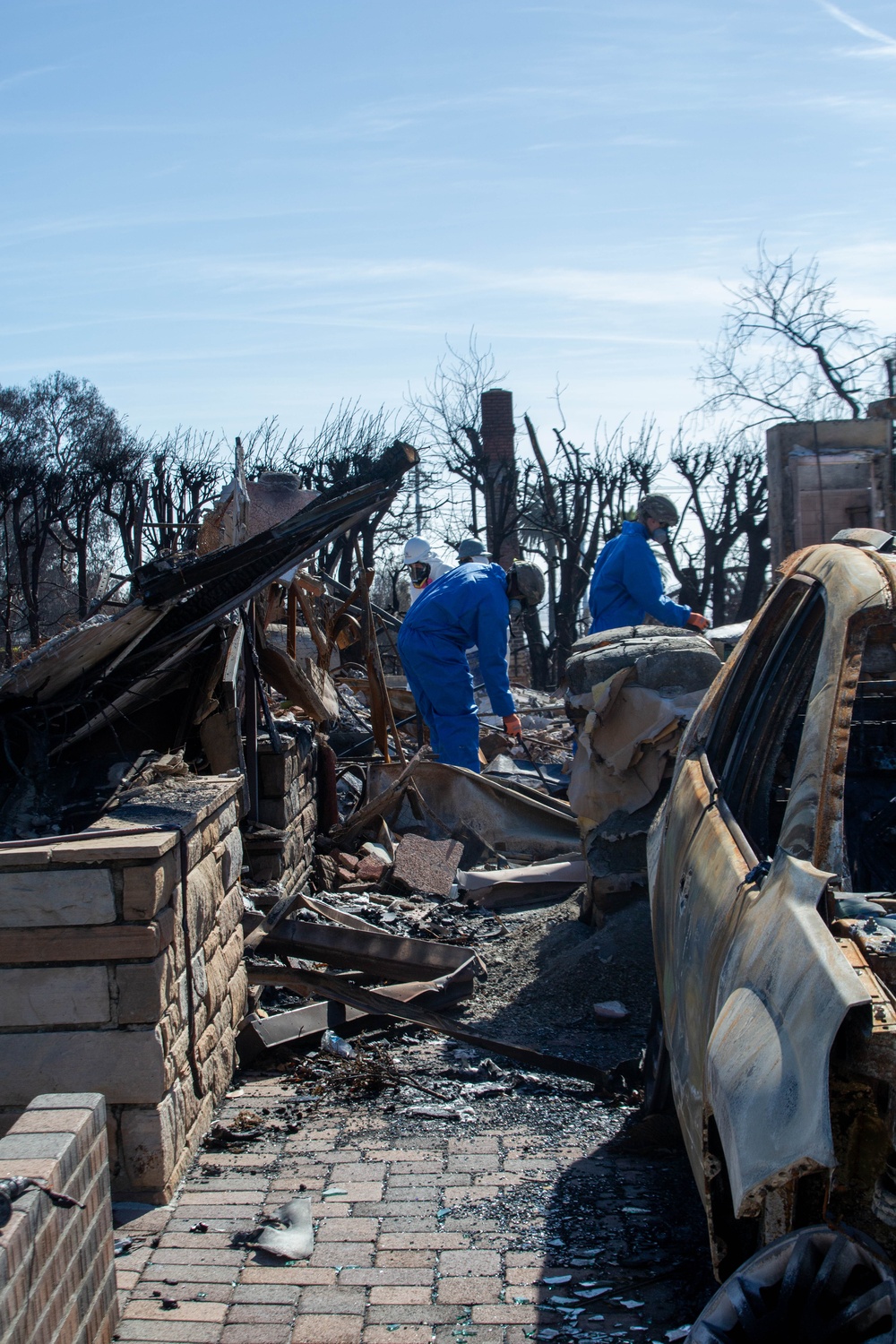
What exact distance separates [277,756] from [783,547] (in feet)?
14.2

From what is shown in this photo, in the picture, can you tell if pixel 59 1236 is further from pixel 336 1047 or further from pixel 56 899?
pixel 336 1047

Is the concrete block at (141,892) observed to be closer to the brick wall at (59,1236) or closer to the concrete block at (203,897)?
the concrete block at (203,897)

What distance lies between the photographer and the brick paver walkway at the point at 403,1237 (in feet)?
9.23

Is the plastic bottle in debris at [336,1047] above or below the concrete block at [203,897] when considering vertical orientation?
below

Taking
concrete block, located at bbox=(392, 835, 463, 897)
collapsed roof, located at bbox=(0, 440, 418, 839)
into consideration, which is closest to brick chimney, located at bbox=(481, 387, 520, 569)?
concrete block, located at bbox=(392, 835, 463, 897)

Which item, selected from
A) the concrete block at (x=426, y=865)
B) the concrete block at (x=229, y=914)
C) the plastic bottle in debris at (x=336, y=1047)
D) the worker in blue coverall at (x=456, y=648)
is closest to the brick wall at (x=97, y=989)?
the concrete block at (x=229, y=914)

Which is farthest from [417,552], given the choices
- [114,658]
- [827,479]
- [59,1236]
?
[59,1236]

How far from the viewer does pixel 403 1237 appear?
3.21 meters

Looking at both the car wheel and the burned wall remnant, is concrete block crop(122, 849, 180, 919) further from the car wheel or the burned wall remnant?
the burned wall remnant

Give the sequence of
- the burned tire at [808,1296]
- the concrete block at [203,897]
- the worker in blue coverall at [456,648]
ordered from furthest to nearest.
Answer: the worker in blue coverall at [456,648], the concrete block at [203,897], the burned tire at [808,1296]

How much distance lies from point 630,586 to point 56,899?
5.83 metres

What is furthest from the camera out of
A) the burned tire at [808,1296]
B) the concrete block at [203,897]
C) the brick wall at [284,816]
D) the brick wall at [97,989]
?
the brick wall at [284,816]

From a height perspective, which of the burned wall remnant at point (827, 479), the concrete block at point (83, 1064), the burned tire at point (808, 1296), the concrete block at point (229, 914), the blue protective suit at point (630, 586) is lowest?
the concrete block at point (83, 1064)

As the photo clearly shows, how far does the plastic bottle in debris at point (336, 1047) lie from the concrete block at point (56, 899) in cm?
147
